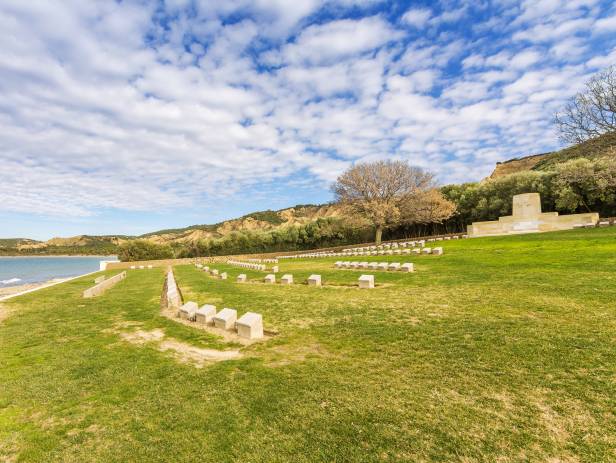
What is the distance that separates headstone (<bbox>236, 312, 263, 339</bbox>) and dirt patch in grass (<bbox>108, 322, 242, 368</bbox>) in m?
0.68

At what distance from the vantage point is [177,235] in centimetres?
14925

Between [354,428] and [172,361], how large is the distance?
3.73 meters

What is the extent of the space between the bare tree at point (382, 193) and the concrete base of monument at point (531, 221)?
8132 mm

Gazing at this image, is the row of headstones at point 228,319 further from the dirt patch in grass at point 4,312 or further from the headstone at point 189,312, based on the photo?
the dirt patch in grass at point 4,312

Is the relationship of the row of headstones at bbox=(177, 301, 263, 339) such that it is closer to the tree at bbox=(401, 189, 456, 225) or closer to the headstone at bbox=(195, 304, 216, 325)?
the headstone at bbox=(195, 304, 216, 325)

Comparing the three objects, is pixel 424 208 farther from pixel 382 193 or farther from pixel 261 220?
pixel 261 220

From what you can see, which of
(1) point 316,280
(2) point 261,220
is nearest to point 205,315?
(1) point 316,280

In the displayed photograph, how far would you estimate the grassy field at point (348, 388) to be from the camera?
2916 millimetres

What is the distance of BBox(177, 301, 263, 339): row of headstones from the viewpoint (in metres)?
6.45

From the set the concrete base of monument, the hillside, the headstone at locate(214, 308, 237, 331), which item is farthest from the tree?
the hillside

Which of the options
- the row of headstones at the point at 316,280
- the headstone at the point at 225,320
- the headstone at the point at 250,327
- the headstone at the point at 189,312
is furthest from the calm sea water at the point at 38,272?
the headstone at the point at 250,327

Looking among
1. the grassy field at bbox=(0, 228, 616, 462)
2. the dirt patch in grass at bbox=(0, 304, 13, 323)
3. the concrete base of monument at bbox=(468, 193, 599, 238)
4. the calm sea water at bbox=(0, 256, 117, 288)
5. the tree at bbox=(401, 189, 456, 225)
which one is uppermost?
the tree at bbox=(401, 189, 456, 225)

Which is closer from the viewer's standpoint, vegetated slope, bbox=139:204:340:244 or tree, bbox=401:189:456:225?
tree, bbox=401:189:456:225

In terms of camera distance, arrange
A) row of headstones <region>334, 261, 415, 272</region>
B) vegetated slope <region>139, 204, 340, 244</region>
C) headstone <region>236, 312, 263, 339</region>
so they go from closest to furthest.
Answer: headstone <region>236, 312, 263, 339</region>
row of headstones <region>334, 261, 415, 272</region>
vegetated slope <region>139, 204, 340, 244</region>
